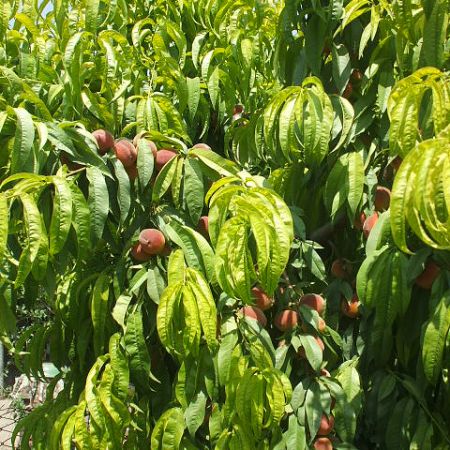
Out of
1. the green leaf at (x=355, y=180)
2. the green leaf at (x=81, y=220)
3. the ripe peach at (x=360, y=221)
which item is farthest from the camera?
the ripe peach at (x=360, y=221)

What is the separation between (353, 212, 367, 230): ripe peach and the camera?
4.58 ft

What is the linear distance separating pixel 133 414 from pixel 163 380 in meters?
0.09

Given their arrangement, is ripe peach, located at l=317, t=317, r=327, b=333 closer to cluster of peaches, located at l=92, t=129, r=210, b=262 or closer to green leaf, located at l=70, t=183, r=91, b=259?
cluster of peaches, located at l=92, t=129, r=210, b=262

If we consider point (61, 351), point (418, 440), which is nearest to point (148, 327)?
point (61, 351)

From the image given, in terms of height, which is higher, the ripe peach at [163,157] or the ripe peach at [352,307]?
the ripe peach at [163,157]

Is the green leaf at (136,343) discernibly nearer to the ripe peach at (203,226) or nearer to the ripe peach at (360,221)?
the ripe peach at (203,226)

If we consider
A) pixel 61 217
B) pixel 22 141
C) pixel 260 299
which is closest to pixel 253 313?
pixel 260 299

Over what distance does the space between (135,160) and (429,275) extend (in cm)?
61

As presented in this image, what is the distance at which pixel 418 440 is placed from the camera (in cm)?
122

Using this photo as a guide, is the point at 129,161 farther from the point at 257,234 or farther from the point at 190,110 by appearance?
the point at 257,234

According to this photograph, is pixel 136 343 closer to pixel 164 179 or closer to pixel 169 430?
pixel 169 430

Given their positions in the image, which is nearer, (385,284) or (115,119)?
(385,284)

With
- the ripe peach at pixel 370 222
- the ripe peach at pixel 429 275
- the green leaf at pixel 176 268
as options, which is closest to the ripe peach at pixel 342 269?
the ripe peach at pixel 370 222

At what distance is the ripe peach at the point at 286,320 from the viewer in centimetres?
134
